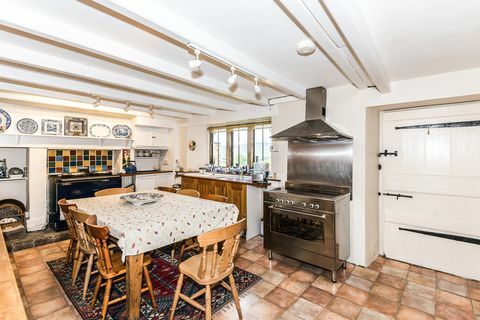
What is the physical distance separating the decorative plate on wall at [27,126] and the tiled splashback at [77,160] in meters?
0.51

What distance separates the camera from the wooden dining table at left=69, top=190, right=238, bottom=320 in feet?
6.24

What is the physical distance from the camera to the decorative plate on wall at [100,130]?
16.3 feet

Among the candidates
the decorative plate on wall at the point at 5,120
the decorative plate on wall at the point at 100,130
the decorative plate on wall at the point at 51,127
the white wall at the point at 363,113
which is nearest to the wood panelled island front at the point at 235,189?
the white wall at the point at 363,113

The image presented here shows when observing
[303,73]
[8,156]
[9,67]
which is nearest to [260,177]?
[303,73]

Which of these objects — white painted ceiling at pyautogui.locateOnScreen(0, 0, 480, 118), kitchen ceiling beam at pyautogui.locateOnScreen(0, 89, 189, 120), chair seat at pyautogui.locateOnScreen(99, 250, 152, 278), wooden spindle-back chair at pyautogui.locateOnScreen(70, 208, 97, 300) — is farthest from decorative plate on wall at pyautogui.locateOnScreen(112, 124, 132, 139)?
chair seat at pyautogui.locateOnScreen(99, 250, 152, 278)

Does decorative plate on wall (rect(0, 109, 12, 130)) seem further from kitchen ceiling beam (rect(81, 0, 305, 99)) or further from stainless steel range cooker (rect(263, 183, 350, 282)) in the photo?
stainless steel range cooker (rect(263, 183, 350, 282))

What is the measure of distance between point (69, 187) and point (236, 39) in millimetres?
4017

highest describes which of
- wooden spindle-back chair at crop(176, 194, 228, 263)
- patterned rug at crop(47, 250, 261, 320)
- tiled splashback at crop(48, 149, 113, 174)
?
tiled splashback at crop(48, 149, 113, 174)

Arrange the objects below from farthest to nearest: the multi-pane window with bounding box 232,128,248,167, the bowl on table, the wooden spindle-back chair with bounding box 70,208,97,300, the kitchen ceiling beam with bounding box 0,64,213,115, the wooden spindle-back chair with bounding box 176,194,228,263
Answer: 1. the multi-pane window with bounding box 232,128,248,167
2. the wooden spindle-back chair with bounding box 176,194,228,263
3. the bowl on table
4. the kitchen ceiling beam with bounding box 0,64,213,115
5. the wooden spindle-back chair with bounding box 70,208,97,300

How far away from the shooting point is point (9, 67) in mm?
2541

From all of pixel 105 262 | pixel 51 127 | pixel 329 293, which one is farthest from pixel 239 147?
pixel 51 127

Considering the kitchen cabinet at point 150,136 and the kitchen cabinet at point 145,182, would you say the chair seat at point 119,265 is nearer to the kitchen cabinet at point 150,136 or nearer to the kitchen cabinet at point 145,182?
the kitchen cabinet at point 145,182

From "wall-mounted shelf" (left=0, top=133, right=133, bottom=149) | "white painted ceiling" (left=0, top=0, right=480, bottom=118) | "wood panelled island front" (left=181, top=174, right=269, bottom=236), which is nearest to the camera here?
"white painted ceiling" (left=0, top=0, right=480, bottom=118)

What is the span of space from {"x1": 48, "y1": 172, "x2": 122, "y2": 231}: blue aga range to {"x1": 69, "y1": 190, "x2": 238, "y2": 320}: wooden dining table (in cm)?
174
